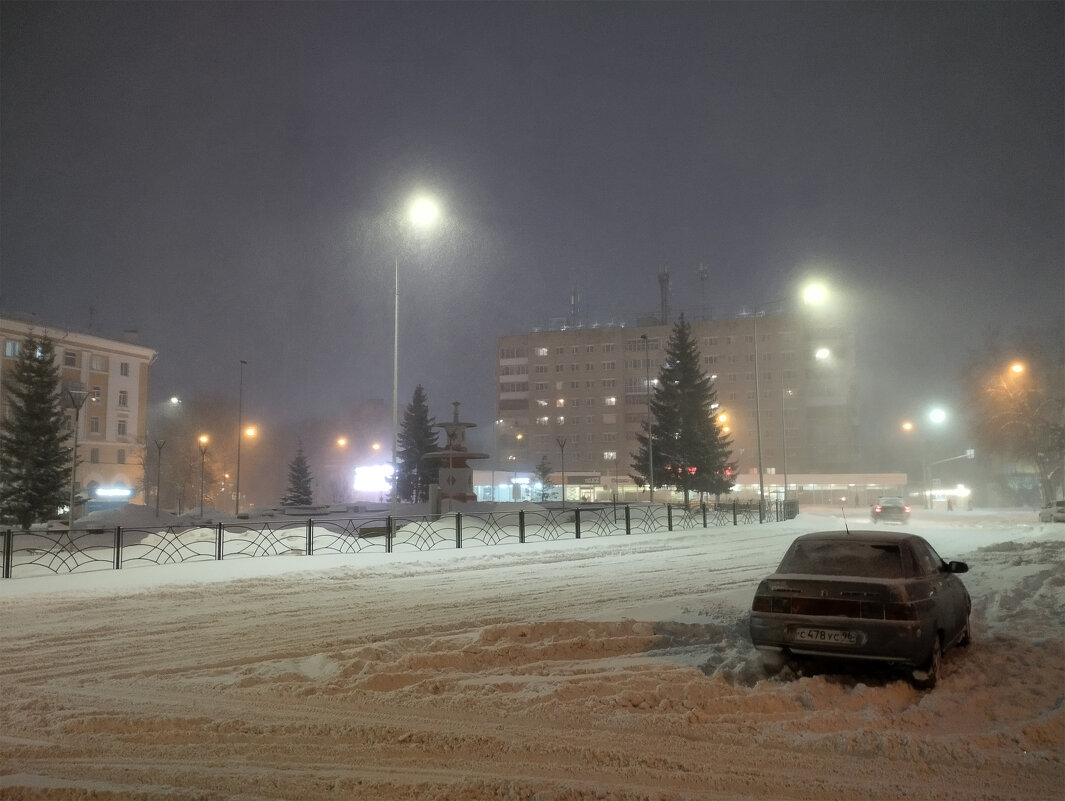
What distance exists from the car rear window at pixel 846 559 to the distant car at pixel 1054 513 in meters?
34.6

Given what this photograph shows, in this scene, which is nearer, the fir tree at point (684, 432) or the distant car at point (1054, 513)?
the distant car at point (1054, 513)

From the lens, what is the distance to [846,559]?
769 cm

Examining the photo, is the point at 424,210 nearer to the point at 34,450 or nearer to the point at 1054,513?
the point at 34,450

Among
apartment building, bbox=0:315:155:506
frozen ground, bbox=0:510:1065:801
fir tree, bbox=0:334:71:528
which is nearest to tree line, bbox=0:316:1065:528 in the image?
fir tree, bbox=0:334:71:528

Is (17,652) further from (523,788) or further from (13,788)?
(523,788)

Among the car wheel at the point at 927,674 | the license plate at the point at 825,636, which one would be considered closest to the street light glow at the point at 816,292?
the car wheel at the point at 927,674

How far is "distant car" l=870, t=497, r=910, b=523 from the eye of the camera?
38.6m

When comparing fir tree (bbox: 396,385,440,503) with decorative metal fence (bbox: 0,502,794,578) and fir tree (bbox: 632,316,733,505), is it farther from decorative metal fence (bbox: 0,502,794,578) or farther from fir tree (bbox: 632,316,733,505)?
decorative metal fence (bbox: 0,502,794,578)

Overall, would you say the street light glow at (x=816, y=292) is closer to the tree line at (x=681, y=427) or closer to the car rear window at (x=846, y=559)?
the tree line at (x=681, y=427)

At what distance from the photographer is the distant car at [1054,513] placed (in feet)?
115

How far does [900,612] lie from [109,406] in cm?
7456

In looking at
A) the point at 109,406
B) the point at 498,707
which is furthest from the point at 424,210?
the point at 109,406

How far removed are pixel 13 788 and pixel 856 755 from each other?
5588 millimetres

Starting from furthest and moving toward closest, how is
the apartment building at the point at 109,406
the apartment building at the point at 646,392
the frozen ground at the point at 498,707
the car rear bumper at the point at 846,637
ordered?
the apartment building at the point at 646,392 → the apartment building at the point at 109,406 → the car rear bumper at the point at 846,637 → the frozen ground at the point at 498,707
